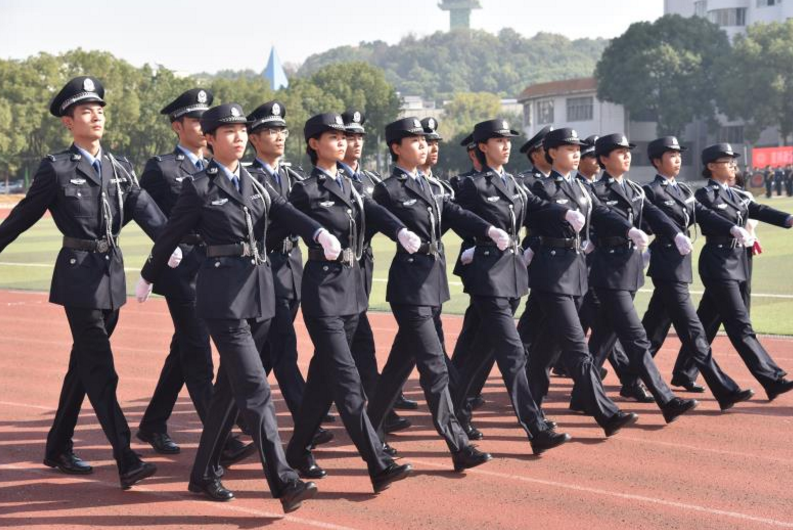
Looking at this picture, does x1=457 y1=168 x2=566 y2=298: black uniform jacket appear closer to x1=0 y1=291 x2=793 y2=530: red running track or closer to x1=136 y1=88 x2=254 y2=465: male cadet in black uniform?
x1=0 y1=291 x2=793 y2=530: red running track

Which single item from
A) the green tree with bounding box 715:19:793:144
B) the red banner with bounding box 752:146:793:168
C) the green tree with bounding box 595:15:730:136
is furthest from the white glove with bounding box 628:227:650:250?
the green tree with bounding box 595:15:730:136

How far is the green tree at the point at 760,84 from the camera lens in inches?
3209

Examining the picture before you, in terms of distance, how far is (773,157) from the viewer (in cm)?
6259

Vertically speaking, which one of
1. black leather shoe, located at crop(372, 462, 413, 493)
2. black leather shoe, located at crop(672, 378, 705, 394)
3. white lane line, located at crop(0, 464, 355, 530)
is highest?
black leather shoe, located at crop(372, 462, 413, 493)

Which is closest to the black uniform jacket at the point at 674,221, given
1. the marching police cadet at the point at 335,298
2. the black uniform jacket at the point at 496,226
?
the black uniform jacket at the point at 496,226

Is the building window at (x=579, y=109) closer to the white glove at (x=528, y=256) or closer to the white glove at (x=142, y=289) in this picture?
the white glove at (x=528, y=256)

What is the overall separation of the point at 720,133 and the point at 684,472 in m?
91.0

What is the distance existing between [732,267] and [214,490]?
4776 mm

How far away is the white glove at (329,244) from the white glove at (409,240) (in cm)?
51

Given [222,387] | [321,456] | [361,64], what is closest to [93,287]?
[222,387]

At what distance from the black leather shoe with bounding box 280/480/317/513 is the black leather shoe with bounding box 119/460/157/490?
103 cm

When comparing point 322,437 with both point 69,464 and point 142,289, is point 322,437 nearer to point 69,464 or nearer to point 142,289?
point 69,464

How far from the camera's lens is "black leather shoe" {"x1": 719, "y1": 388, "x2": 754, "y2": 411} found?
9.03 m

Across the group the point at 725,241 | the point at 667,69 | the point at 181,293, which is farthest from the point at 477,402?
the point at 667,69
